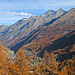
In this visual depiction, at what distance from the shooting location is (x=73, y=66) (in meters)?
30.0

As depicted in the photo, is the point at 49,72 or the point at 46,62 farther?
the point at 46,62

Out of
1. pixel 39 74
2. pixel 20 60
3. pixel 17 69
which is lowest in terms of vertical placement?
pixel 39 74

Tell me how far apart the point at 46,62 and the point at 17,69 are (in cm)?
888

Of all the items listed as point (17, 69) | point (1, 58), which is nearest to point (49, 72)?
point (17, 69)

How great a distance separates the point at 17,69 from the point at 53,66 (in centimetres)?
1028

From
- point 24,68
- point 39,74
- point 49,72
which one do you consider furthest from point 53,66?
point 24,68

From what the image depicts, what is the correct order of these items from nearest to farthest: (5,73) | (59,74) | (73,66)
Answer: (5,73), (59,74), (73,66)

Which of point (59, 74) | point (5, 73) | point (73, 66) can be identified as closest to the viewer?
point (5, 73)

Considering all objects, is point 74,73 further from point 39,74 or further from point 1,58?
point 1,58

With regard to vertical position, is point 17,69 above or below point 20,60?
below

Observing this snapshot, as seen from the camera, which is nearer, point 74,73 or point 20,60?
point 74,73

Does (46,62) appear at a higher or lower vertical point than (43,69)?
higher

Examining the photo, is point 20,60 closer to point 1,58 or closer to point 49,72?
point 1,58

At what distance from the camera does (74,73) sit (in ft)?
93.9
